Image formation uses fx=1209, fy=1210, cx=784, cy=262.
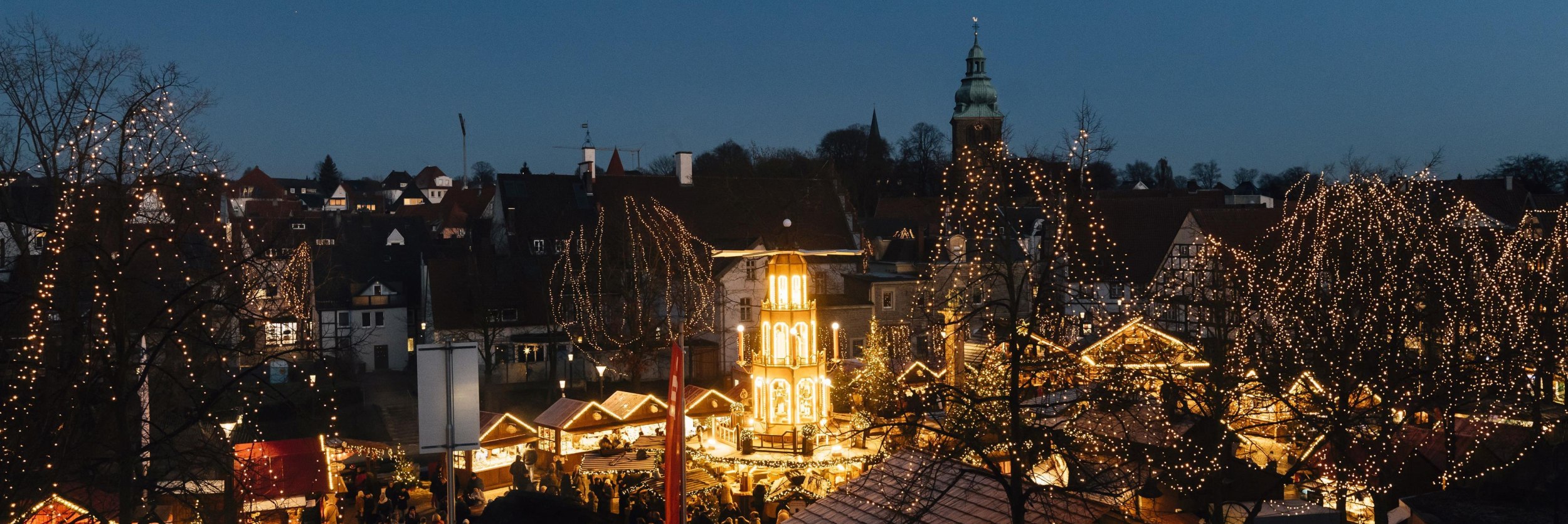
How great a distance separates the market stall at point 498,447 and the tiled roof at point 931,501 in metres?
9.15

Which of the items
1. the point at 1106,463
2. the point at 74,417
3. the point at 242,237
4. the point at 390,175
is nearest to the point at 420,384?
the point at 74,417

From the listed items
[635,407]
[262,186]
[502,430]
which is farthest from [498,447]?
[262,186]

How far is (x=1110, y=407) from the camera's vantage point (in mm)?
12000

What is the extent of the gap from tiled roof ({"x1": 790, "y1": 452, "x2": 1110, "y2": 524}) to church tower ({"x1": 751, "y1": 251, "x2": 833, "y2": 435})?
7.58 metres

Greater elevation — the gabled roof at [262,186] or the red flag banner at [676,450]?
the gabled roof at [262,186]

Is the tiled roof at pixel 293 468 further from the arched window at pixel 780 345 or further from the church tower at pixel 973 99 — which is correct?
the church tower at pixel 973 99

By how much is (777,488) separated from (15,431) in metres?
11.1

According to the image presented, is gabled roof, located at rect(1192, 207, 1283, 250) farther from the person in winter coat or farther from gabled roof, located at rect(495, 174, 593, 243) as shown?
the person in winter coat

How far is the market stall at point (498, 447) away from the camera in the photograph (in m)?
21.6

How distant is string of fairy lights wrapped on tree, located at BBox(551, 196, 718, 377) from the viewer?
34.2m

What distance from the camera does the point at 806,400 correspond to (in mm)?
22438

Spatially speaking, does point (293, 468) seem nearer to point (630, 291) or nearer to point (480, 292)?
point (630, 291)

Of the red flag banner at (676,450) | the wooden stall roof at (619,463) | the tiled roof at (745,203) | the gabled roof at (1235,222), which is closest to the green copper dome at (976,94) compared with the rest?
the tiled roof at (745,203)

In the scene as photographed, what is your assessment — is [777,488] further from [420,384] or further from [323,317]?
[323,317]
